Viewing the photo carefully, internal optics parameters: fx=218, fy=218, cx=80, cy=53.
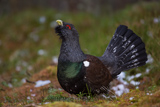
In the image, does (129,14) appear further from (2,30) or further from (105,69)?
(2,30)

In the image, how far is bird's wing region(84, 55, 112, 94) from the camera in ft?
12.3

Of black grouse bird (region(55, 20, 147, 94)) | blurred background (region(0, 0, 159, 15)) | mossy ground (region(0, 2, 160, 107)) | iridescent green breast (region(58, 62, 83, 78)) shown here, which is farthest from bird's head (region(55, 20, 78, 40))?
blurred background (region(0, 0, 159, 15))

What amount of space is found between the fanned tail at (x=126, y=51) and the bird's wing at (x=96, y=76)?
562mm

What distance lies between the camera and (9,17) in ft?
37.2

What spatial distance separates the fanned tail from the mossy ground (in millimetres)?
614

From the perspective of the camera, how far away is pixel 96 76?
3.88 m

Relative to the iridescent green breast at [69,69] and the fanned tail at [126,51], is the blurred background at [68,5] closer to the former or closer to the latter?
the fanned tail at [126,51]

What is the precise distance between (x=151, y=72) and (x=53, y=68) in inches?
98.5

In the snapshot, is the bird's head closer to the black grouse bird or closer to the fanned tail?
the black grouse bird

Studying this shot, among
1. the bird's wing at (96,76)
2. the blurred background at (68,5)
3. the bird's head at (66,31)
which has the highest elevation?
the blurred background at (68,5)

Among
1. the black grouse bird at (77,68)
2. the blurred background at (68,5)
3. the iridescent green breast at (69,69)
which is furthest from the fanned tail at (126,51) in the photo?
the blurred background at (68,5)

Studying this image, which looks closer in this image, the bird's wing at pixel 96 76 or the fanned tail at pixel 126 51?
the bird's wing at pixel 96 76

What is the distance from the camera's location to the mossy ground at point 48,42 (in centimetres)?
503

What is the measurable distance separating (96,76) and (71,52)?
0.63 m
